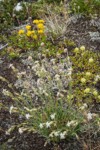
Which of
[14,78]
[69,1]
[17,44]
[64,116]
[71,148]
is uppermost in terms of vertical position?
[69,1]

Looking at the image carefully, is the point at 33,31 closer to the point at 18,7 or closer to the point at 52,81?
the point at 52,81

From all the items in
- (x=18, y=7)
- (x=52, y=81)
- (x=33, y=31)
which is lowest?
(x=52, y=81)

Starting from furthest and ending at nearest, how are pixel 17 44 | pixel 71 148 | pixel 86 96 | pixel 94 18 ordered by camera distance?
pixel 94 18
pixel 17 44
pixel 86 96
pixel 71 148

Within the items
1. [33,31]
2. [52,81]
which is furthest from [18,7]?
[52,81]

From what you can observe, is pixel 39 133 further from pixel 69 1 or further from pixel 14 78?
pixel 69 1

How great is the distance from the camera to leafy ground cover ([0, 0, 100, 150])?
4418mm

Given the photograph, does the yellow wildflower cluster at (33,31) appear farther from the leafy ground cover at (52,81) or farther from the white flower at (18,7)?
the white flower at (18,7)

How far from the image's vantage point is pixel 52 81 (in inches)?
218

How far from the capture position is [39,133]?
4.55 meters

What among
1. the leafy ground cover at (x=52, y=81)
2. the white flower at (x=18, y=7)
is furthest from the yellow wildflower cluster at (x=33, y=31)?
the white flower at (x=18, y=7)

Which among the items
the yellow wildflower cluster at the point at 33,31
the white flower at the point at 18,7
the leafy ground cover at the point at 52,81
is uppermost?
the white flower at the point at 18,7

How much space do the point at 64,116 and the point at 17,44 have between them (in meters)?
2.30

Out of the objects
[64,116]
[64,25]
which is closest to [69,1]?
[64,25]

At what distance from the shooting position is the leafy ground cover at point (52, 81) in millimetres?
4418
